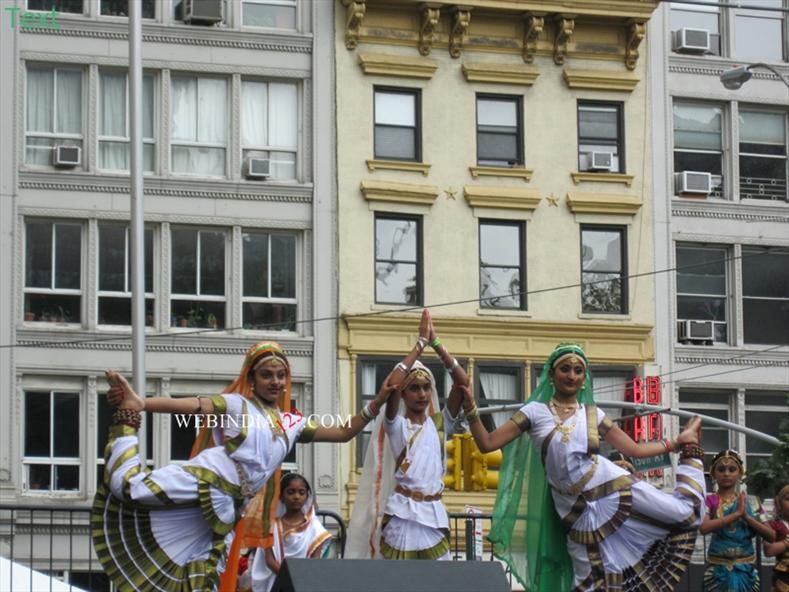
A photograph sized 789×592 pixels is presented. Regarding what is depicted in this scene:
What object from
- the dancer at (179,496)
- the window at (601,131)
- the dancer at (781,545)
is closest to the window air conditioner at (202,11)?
the window at (601,131)

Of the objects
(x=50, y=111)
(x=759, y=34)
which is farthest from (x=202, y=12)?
(x=759, y=34)

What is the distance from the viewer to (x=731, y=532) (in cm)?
1459

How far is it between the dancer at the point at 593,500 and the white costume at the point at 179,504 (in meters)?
1.56

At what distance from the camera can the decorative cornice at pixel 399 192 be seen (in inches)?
1393

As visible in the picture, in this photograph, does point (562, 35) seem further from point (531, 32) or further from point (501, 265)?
point (501, 265)

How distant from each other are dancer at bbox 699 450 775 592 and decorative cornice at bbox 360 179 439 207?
69.1 feet

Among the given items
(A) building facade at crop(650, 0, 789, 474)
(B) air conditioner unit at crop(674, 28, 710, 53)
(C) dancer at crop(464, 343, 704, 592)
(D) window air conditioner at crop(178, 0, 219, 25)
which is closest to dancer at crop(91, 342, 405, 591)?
(C) dancer at crop(464, 343, 704, 592)

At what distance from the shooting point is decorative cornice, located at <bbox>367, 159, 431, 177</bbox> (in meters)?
35.5

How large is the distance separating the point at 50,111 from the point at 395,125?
623cm

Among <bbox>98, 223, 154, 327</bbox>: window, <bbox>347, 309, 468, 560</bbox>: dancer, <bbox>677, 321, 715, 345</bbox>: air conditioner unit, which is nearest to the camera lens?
<bbox>347, 309, 468, 560</bbox>: dancer

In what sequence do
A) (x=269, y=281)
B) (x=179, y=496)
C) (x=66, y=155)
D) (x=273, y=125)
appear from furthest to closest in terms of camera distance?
(x=273, y=125) → (x=269, y=281) → (x=66, y=155) → (x=179, y=496)

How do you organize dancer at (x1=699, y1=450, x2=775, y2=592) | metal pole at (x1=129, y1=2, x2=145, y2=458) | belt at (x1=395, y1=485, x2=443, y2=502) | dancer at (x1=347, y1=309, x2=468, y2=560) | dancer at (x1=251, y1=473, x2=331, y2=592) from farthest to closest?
metal pole at (x1=129, y1=2, x2=145, y2=458) < dancer at (x1=699, y1=450, x2=775, y2=592) < dancer at (x1=251, y1=473, x2=331, y2=592) < belt at (x1=395, y1=485, x2=443, y2=502) < dancer at (x1=347, y1=309, x2=468, y2=560)

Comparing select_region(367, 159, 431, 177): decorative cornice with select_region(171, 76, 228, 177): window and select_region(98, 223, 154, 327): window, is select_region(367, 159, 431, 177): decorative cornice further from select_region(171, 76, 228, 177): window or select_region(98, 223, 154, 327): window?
select_region(98, 223, 154, 327): window

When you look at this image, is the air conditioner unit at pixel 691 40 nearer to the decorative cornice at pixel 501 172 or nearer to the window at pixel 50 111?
the decorative cornice at pixel 501 172
